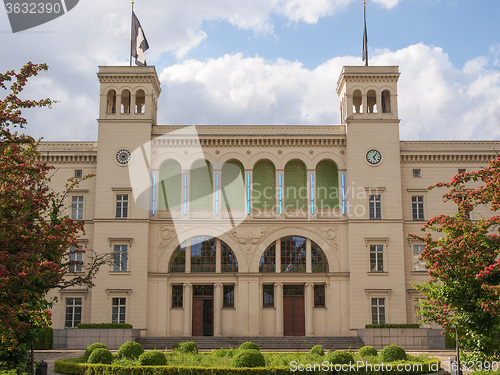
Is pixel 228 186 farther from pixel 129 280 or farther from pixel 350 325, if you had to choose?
pixel 350 325

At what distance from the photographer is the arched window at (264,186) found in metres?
51.5

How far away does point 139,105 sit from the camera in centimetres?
5688

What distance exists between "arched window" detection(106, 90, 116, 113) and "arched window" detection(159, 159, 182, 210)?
639 centimetres

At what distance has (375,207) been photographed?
164 feet

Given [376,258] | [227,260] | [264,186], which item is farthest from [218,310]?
[376,258]

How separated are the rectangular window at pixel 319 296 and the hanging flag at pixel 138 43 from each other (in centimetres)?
2336

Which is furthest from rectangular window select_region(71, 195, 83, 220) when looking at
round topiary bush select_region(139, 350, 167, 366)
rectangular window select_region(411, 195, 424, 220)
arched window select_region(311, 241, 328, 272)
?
rectangular window select_region(411, 195, 424, 220)

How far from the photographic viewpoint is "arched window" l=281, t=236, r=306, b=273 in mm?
50000

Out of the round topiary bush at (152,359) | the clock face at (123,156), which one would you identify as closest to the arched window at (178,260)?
the clock face at (123,156)

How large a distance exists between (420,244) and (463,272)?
28.5 meters

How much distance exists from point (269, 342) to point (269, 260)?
682 centimetres

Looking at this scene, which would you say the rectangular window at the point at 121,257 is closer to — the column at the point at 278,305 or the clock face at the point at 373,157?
the column at the point at 278,305

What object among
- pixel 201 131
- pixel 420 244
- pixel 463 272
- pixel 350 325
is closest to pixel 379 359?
pixel 463 272

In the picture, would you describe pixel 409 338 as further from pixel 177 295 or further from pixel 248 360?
pixel 248 360
